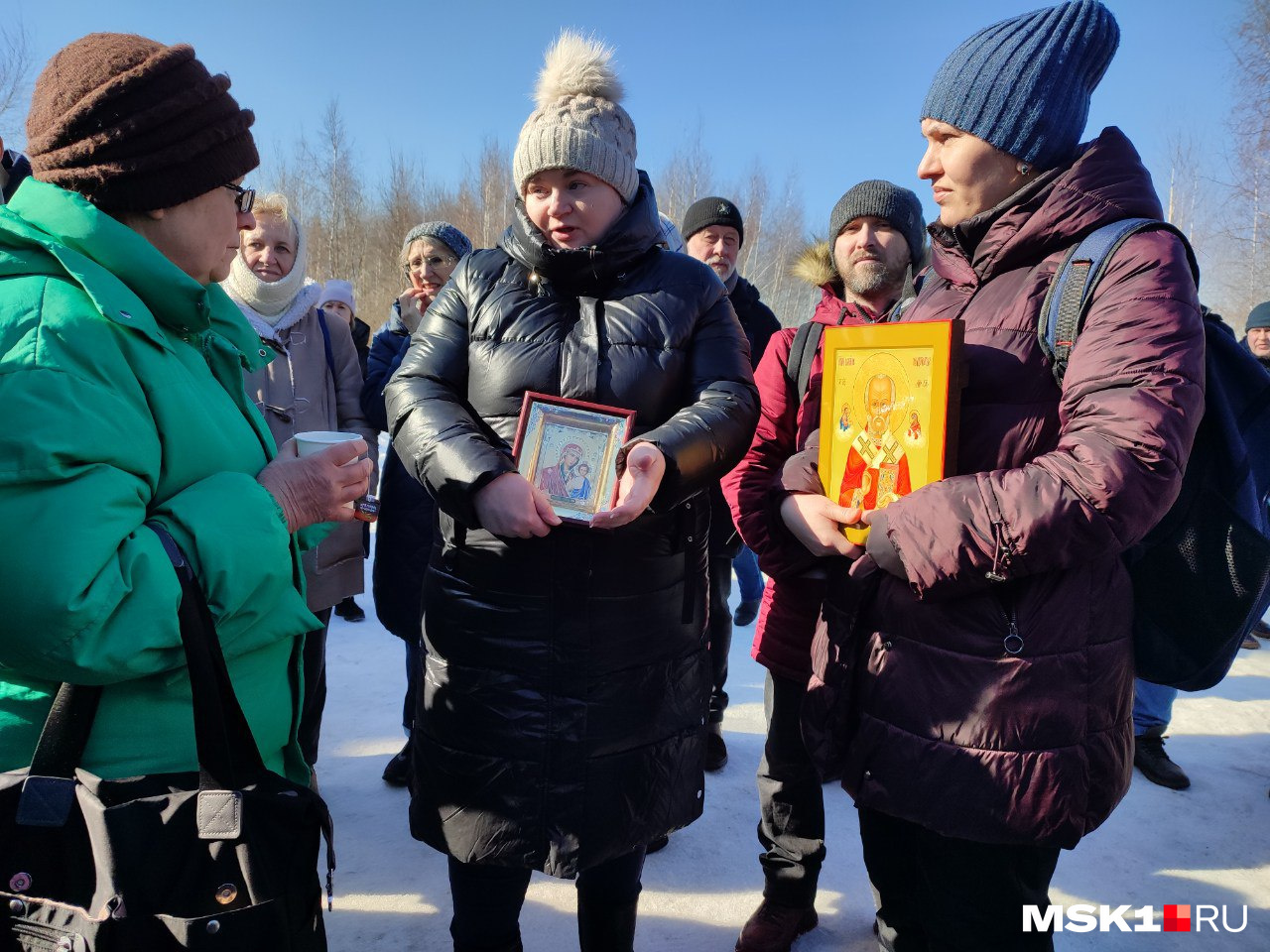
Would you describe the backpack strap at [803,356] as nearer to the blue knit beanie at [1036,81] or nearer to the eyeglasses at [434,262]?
the blue knit beanie at [1036,81]

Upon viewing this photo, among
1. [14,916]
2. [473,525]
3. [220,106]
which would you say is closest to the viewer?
[14,916]

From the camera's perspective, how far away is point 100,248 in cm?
122

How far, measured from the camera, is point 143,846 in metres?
1.08

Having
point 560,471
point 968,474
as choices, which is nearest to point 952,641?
point 968,474

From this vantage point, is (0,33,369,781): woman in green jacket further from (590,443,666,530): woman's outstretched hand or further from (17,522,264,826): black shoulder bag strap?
(590,443,666,530): woman's outstretched hand

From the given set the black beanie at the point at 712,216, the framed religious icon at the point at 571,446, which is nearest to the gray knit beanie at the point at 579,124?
the framed religious icon at the point at 571,446

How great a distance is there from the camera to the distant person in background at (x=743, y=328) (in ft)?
11.0

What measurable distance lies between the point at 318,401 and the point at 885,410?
2.36 m

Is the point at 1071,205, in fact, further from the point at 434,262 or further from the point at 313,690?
the point at 434,262

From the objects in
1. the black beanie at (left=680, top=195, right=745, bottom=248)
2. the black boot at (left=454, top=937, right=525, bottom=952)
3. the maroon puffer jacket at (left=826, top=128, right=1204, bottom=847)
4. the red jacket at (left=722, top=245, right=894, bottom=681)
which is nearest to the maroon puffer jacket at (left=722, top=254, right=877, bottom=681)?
the red jacket at (left=722, top=245, right=894, bottom=681)

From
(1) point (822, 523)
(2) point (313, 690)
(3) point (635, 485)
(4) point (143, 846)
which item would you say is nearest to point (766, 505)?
(1) point (822, 523)

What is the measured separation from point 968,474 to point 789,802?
134cm

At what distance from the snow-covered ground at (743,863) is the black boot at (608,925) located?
0.51m

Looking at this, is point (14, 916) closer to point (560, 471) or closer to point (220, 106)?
point (560, 471)
